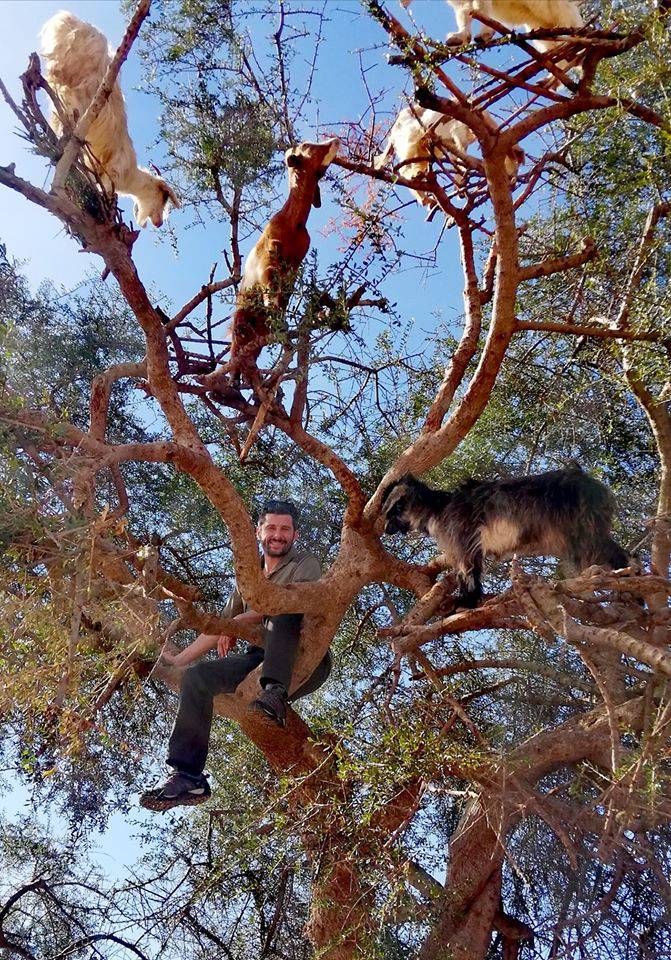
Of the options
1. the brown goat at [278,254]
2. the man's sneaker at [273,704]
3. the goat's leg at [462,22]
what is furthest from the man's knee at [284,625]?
the goat's leg at [462,22]

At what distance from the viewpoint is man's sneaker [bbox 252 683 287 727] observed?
15.3 ft

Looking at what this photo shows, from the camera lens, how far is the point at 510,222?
16.1 ft

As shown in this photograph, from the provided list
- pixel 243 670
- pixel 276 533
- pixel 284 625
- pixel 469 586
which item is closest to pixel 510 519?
pixel 469 586

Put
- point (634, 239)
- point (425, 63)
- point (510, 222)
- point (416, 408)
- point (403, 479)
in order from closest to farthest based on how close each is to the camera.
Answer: point (425, 63), point (510, 222), point (403, 479), point (634, 239), point (416, 408)

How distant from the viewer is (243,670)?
5.17 metres

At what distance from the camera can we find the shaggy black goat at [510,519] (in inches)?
214

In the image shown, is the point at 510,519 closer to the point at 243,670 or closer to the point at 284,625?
the point at 284,625

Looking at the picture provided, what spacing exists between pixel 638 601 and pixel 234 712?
2361 millimetres

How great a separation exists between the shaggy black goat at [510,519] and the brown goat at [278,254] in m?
1.36

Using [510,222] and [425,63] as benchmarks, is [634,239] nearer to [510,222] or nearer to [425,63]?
[510,222]

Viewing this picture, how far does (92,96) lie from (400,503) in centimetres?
460

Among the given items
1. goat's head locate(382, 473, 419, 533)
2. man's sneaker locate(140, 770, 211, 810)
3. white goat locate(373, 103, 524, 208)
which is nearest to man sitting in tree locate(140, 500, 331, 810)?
man's sneaker locate(140, 770, 211, 810)

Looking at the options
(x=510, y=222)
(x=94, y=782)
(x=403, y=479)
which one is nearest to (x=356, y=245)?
(x=510, y=222)

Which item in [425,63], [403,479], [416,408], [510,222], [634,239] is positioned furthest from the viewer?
[416,408]
